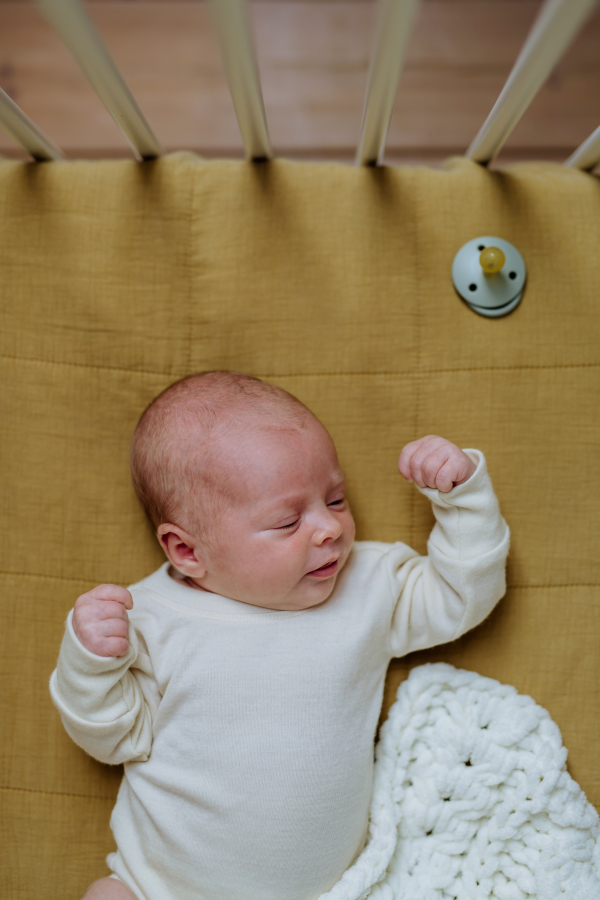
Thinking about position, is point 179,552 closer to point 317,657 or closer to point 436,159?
point 317,657

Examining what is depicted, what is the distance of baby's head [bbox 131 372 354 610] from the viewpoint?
0.81m

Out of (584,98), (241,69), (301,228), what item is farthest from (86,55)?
(584,98)

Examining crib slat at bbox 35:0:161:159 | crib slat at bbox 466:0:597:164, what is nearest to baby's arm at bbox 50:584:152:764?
crib slat at bbox 35:0:161:159

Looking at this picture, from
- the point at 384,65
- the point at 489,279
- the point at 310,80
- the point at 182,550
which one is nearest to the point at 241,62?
the point at 384,65

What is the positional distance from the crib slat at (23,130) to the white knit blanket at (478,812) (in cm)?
88

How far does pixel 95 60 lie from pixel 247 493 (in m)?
0.49

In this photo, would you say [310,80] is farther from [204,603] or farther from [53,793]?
[53,793]

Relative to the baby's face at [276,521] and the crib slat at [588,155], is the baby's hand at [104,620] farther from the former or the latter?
the crib slat at [588,155]

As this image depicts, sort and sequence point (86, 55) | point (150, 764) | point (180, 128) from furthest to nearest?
1. point (180, 128)
2. point (150, 764)
3. point (86, 55)

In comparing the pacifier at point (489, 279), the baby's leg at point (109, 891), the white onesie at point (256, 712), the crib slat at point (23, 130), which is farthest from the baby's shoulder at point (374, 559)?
the crib slat at point (23, 130)

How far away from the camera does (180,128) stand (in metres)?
1.43

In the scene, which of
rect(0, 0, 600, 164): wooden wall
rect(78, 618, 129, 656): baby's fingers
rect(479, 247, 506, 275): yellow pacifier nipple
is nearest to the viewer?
rect(78, 618, 129, 656): baby's fingers

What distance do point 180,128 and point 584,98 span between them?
82 cm

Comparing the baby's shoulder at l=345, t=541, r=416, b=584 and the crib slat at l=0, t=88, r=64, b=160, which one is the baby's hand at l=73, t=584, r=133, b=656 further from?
the crib slat at l=0, t=88, r=64, b=160
